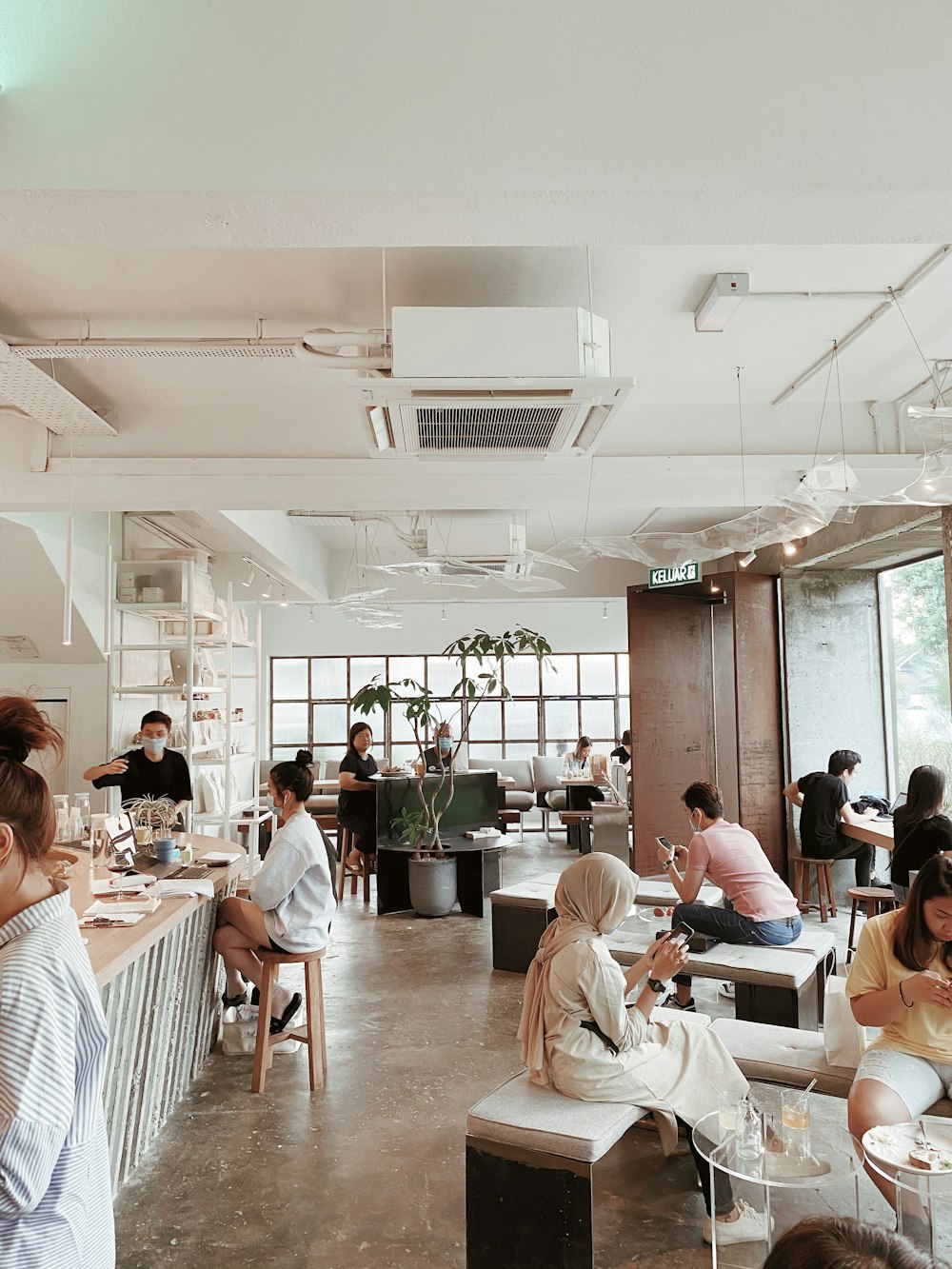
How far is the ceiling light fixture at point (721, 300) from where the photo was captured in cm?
373

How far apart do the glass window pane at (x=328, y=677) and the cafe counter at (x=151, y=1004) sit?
924 cm

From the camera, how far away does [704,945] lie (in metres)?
4.80

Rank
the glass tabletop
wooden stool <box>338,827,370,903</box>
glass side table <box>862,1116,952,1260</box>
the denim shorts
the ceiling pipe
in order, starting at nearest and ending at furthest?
glass side table <box>862,1116,952,1260</box> → the glass tabletop → the denim shorts → the ceiling pipe → wooden stool <box>338,827,370,903</box>

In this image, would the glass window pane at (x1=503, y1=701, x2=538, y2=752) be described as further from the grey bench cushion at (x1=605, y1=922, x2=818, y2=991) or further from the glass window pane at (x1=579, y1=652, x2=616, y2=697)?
→ the grey bench cushion at (x1=605, y1=922, x2=818, y2=991)

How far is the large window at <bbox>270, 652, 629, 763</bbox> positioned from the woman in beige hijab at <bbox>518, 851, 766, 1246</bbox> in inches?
428

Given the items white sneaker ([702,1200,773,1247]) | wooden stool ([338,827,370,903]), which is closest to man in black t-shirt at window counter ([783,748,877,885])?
wooden stool ([338,827,370,903])

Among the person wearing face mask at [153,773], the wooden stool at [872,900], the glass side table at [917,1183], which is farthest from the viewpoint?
the person wearing face mask at [153,773]

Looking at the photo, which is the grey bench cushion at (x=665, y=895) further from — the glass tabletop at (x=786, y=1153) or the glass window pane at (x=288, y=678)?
the glass window pane at (x=288, y=678)

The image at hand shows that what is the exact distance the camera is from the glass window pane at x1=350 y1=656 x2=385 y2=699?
14.0 m

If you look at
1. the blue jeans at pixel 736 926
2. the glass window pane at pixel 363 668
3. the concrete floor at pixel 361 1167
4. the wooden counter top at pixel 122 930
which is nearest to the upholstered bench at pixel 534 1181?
the concrete floor at pixel 361 1167

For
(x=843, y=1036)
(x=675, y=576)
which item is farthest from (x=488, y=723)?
(x=843, y=1036)

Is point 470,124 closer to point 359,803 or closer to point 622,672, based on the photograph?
point 359,803

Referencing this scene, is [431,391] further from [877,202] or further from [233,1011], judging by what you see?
[233,1011]

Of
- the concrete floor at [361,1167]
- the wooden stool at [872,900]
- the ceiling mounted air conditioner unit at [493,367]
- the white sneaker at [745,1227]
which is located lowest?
the concrete floor at [361,1167]
